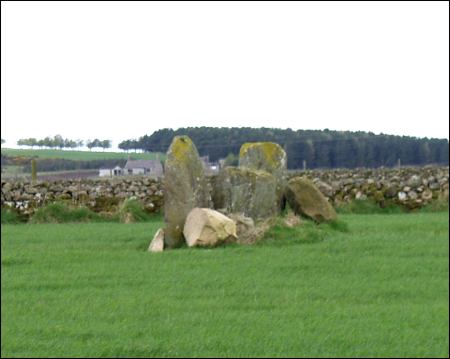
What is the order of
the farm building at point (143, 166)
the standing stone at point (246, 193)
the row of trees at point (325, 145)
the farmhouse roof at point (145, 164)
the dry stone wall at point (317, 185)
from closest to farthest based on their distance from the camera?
the row of trees at point (325, 145) < the farmhouse roof at point (145, 164) < the farm building at point (143, 166) < the standing stone at point (246, 193) < the dry stone wall at point (317, 185)

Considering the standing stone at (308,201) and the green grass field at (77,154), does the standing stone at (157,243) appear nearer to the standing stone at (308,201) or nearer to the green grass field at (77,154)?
the green grass field at (77,154)

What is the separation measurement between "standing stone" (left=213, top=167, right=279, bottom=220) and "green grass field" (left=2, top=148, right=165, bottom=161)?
1.55 metres

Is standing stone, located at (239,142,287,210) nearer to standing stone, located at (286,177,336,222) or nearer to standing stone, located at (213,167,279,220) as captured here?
standing stone, located at (286,177,336,222)

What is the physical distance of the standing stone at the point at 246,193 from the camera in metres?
13.2

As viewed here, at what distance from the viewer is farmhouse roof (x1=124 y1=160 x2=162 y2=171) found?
13.0m

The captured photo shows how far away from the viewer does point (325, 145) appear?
41.9ft

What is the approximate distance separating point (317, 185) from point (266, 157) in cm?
A: 682

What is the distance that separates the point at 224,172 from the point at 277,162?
124 cm

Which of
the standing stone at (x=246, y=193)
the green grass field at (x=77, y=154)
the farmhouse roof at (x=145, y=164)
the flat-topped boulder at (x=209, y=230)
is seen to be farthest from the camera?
the standing stone at (x=246, y=193)

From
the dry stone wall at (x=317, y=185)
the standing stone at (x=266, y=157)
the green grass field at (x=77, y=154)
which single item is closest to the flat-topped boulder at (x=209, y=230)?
the green grass field at (x=77, y=154)

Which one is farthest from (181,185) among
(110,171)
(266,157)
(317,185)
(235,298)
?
(317,185)

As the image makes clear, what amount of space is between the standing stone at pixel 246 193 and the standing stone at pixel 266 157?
689mm

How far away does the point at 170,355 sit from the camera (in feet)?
17.4

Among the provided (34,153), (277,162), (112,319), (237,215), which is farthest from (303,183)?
(112,319)
